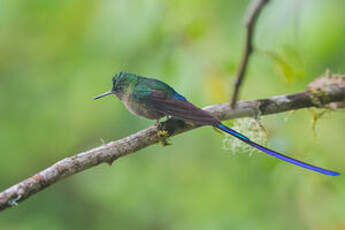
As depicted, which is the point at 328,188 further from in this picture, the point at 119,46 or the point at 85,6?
the point at 85,6

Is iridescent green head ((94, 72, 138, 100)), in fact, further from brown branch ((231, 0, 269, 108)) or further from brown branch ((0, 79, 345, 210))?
A: brown branch ((231, 0, 269, 108))

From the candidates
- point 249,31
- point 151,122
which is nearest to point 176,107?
point 249,31

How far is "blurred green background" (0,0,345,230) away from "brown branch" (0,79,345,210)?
0.80ft

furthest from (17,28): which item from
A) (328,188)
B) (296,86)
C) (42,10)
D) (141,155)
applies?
(328,188)

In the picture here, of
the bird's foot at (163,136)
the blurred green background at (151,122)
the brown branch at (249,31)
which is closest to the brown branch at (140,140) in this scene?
the bird's foot at (163,136)

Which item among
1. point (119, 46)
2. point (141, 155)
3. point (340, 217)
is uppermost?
point (119, 46)

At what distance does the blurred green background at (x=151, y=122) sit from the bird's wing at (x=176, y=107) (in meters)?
0.57

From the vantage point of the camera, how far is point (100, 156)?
2.27 meters

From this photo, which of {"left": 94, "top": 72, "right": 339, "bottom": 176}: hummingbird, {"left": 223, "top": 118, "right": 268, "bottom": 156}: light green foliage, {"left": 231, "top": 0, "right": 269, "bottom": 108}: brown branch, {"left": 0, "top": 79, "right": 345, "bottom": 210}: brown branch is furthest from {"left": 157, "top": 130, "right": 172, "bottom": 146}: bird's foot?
{"left": 223, "top": 118, "right": 268, "bottom": 156}: light green foliage

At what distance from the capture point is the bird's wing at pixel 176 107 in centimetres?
255

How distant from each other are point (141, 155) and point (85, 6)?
1.60m

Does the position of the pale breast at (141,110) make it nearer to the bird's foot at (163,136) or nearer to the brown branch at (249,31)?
the bird's foot at (163,136)

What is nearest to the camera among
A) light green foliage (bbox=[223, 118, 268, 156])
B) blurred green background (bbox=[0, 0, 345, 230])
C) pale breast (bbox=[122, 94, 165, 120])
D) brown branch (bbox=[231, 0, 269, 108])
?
brown branch (bbox=[231, 0, 269, 108])

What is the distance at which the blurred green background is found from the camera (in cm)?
358
